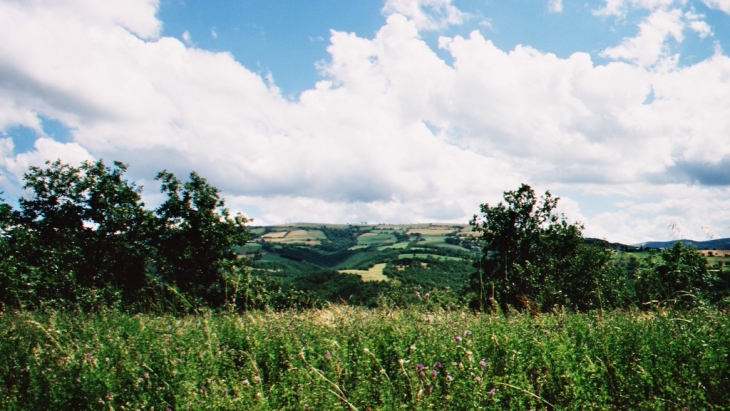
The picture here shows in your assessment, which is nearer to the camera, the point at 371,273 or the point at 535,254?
the point at 535,254

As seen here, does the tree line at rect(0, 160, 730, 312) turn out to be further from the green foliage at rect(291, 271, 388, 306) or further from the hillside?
the green foliage at rect(291, 271, 388, 306)

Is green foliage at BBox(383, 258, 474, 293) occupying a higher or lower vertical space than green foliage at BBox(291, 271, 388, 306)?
higher

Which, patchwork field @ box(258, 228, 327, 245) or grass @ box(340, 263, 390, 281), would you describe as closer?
grass @ box(340, 263, 390, 281)

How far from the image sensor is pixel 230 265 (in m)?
32.7

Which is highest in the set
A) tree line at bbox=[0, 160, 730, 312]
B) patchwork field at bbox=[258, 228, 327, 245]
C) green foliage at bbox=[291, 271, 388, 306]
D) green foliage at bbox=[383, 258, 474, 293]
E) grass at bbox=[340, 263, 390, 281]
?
tree line at bbox=[0, 160, 730, 312]

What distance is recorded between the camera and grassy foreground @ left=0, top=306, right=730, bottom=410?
369 cm

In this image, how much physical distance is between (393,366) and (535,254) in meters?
32.1

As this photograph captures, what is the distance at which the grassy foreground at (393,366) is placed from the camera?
12.1 feet

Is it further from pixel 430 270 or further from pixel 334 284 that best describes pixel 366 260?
pixel 334 284

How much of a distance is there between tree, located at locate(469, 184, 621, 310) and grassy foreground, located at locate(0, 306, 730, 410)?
23599mm

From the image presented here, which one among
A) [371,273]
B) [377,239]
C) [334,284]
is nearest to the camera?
[334,284]

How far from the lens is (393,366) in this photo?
16.5 ft

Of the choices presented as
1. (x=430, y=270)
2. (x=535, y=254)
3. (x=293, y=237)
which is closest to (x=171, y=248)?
(x=535, y=254)

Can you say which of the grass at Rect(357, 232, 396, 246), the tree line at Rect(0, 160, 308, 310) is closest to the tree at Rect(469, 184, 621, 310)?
the tree line at Rect(0, 160, 308, 310)
